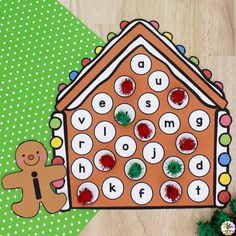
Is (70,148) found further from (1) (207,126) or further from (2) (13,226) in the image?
(1) (207,126)

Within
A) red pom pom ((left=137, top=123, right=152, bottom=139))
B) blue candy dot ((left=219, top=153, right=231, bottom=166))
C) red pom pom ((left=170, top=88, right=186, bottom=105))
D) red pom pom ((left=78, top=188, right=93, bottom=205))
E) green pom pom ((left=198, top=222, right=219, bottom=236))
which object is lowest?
green pom pom ((left=198, top=222, right=219, bottom=236))

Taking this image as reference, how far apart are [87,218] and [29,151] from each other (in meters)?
0.22

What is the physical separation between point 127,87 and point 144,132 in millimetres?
120

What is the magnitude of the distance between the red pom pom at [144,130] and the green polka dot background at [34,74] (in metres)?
0.21

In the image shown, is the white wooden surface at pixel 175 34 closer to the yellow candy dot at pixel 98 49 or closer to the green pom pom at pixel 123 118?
the yellow candy dot at pixel 98 49

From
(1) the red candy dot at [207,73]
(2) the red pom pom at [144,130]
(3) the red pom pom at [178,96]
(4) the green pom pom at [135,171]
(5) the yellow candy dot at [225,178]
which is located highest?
(1) the red candy dot at [207,73]

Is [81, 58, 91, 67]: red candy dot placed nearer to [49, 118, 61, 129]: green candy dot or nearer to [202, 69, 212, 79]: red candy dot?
[49, 118, 61, 129]: green candy dot

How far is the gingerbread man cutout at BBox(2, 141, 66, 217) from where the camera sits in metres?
0.99

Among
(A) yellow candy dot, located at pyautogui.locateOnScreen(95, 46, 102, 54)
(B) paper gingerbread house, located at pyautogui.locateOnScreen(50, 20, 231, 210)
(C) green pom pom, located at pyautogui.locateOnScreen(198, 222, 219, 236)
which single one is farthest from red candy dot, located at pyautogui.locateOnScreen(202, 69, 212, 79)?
(C) green pom pom, located at pyautogui.locateOnScreen(198, 222, 219, 236)

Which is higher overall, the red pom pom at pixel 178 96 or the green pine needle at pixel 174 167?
the red pom pom at pixel 178 96

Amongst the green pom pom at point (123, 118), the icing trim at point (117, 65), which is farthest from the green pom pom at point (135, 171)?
the icing trim at point (117, 65)

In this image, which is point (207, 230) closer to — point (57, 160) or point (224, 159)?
point (224, 159)

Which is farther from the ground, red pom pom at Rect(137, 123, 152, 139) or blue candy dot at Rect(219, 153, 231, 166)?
red pom pom at Rect(137, 123, 152, 139)

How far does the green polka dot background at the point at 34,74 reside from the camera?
100 centimetres
